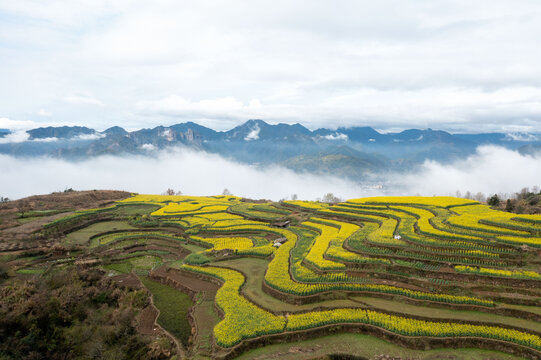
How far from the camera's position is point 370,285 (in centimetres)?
2247

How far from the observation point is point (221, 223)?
48.4 meters

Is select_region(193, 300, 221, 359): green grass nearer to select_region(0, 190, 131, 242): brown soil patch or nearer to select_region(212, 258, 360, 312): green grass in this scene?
select_region(212, 258, 360, 312): green grass

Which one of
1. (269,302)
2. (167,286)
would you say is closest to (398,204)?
(269,302)

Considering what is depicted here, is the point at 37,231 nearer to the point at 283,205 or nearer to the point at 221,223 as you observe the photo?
the point at 221,223

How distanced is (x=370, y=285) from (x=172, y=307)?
17.2m

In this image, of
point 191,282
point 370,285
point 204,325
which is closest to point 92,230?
Answer: point 191,282

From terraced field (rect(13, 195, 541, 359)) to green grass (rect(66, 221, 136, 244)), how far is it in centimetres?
821

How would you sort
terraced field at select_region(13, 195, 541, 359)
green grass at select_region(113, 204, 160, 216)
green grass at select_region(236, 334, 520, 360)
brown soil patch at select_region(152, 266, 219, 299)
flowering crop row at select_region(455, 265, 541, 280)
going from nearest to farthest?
green grass at select_region(236, 334, 520, 360) < terraced field at select_region(13, 195, 541, 359) < flowering crop row at select_region(455, 265, 541, 280) < brown soil patch at select_region(152, 266, 219, 299) < green grass at select_region(113, 204, 160, 216)

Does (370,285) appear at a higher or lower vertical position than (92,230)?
higher

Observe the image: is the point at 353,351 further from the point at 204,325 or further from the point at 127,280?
the point at 127,280

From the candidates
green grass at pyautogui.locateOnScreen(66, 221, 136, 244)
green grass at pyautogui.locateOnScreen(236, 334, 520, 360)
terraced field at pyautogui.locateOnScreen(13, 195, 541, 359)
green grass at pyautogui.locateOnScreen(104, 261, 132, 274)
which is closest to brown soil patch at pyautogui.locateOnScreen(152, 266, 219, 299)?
terraced field at pyautogui.locateOnScreen(13, 195, 541, 359)

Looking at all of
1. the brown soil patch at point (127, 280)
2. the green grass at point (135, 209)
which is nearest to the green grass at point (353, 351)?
the brown soil patch at point (127, 280)

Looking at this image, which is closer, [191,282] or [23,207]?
[191,282]

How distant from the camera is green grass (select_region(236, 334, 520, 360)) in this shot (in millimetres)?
16375
